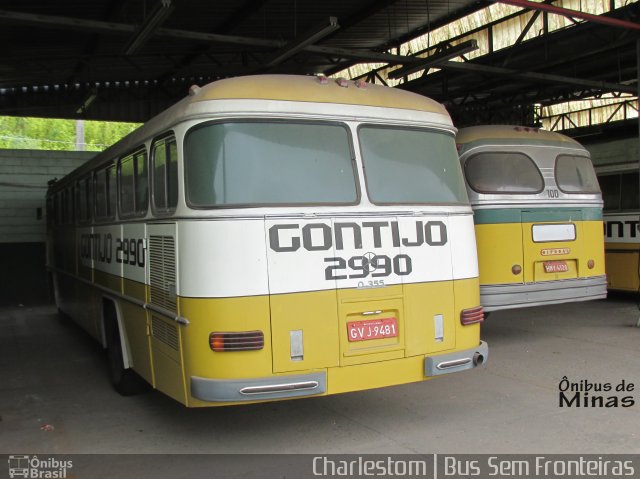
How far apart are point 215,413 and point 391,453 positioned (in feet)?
6.25

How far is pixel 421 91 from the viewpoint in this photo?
1759 cm

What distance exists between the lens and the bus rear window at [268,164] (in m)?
4.48

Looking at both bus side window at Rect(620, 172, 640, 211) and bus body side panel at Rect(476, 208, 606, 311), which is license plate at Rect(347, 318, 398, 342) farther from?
bus side window at Rect(620, 172, 640, 211)

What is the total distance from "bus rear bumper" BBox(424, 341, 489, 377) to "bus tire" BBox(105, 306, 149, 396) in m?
3.23

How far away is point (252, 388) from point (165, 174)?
184 cm

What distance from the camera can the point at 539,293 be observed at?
323 inches

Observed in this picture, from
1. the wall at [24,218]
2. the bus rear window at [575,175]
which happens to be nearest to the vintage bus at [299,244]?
the bus rear window at [575,175]

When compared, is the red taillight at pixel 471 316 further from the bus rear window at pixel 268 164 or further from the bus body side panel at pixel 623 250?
the bus body side panel at pixel 623 250

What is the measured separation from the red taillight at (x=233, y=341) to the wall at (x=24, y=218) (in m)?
11.8

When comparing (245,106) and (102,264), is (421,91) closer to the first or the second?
(102,264)

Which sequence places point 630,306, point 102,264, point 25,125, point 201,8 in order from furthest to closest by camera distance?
point 25,125, point 630,306, point 201,8, point 102,264

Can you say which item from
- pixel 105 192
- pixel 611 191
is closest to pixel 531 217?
pixel 611 191

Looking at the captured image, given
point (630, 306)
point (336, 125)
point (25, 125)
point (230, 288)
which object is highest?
point (25, 125)

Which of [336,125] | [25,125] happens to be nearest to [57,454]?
[336,125]
